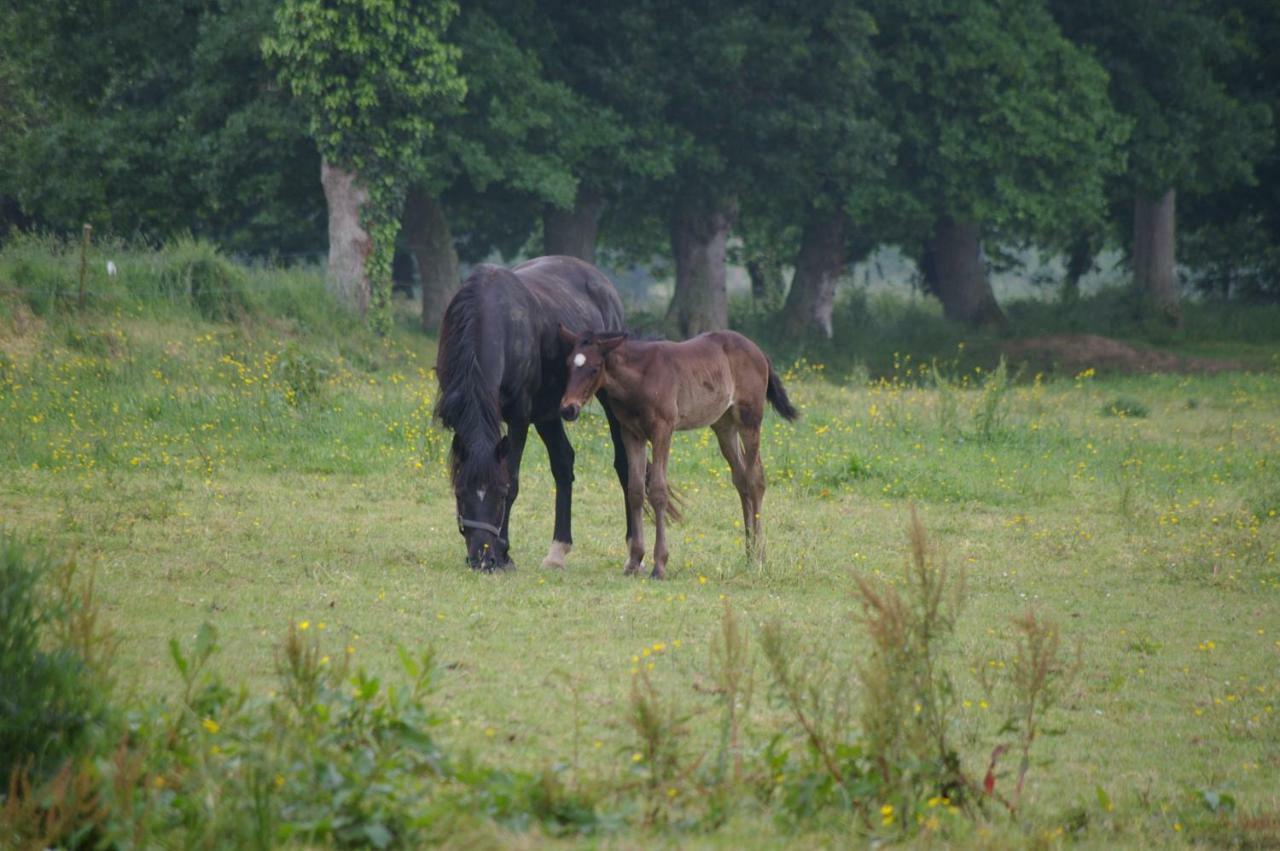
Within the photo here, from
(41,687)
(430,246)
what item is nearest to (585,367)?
(41,687)

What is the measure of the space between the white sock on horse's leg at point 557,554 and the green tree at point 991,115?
21.7 meters

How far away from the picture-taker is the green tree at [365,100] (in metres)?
24.6

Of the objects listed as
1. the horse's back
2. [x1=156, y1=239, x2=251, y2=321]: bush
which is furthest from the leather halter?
[x1=156, y1=239, x2=251, y2=321]: bush

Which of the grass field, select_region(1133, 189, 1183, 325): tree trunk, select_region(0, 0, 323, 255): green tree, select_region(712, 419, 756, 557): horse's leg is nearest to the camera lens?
the grass field

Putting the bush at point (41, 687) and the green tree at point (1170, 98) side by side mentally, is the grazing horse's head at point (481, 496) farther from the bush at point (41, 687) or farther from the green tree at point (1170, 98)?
the green tree at point (1170, 98)

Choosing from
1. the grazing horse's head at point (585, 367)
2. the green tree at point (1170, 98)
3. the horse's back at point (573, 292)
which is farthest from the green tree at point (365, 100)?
the green tree at point (1170, 98)

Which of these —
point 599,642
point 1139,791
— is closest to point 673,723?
point 1139,791

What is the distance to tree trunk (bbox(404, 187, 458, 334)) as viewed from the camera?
1179 inches

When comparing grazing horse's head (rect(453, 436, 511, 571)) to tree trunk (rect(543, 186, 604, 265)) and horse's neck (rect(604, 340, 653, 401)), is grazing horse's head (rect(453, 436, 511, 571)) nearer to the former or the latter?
horse's neck (rect(604, 340, 653, 401))

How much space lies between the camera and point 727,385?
11.4 meters

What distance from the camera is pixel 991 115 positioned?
102 ft

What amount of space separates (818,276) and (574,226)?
5712 millimetres

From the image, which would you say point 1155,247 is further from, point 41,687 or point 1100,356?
point 41,687

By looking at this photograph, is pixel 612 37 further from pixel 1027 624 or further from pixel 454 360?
pixel 1027 624
